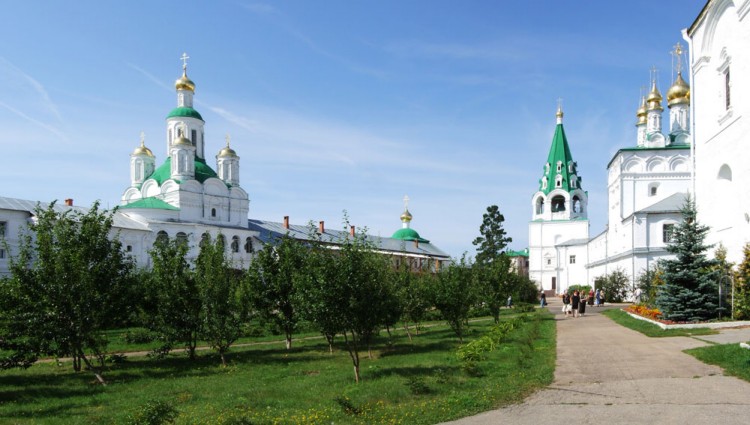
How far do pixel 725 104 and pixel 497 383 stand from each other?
738 inches

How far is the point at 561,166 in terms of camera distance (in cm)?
7081

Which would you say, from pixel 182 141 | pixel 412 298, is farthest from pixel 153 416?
pixel 182 141

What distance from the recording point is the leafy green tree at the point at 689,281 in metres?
21.4

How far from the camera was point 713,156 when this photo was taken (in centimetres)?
2500

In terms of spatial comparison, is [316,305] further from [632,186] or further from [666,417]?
[632,186]

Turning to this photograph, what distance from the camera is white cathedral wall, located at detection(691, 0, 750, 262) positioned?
22.1 m

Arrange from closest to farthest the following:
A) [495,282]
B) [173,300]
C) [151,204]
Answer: [173,300] → [495,282] → [151,204]

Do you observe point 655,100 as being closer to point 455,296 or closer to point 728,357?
point 455,296

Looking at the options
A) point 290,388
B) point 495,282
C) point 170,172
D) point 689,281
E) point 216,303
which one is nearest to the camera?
point 290,388

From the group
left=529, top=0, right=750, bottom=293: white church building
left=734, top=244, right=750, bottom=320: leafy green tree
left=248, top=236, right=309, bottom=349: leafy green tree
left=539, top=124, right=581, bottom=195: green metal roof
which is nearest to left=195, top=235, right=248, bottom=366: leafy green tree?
left=248, top=236, right=309, bottom=349: leafy green tree

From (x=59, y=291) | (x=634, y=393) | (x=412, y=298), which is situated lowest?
(x=634, y=393)

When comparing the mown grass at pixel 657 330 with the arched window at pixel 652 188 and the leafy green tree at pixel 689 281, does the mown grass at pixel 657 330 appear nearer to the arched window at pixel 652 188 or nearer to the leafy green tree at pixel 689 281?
the leafy green tree at pixel 689 281

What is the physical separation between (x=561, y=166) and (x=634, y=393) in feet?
208

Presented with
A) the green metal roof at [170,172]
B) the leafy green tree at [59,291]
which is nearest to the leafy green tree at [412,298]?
the leafy green tree at [59,291]
